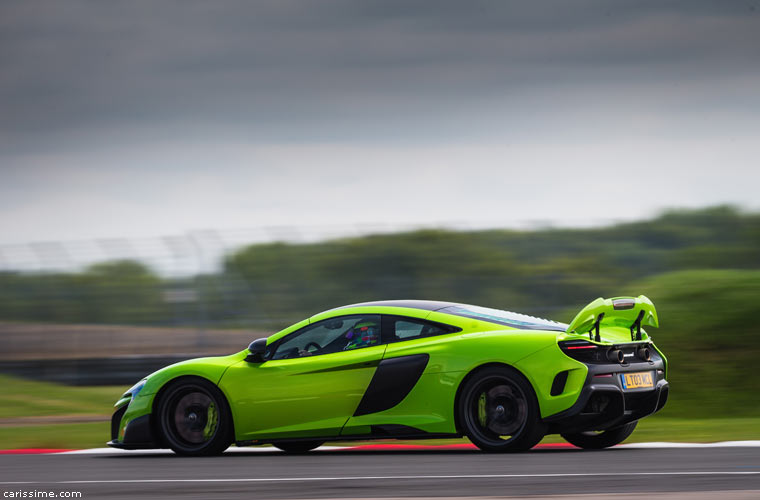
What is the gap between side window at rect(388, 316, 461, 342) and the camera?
28.8 feet

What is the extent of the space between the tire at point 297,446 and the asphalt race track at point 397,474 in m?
0.15

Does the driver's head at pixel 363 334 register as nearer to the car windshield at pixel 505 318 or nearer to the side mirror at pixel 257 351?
the car windshield at pixel 505 318

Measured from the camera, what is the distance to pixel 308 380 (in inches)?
351

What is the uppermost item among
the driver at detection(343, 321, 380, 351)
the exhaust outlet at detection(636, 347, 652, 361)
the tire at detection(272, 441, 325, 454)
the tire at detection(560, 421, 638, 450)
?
the driver at detection(343, 321, 380, 351)

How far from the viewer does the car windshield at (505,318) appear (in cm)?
871

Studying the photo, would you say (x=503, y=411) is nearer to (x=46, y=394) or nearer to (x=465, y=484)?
(x=465, y=484)

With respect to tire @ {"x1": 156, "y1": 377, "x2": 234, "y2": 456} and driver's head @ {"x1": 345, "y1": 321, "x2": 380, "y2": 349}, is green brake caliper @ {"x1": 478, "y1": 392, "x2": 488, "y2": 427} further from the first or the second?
tire @ {"x1": 156, "y1": 377, "x2": 234, "y2": 456}

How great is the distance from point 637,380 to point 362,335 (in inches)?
85.4

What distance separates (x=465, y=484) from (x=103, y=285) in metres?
13.3

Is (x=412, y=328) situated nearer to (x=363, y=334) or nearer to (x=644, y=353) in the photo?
(x=363, y=334)

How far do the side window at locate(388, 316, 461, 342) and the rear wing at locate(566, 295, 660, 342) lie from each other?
1011mm

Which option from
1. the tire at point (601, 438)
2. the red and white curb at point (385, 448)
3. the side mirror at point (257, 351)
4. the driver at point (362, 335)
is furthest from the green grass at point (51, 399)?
the tire at point (601, 438)

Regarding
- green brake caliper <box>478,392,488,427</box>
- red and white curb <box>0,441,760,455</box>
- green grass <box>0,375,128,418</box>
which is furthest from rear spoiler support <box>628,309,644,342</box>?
green grass <box>0,375,128,418</box>
